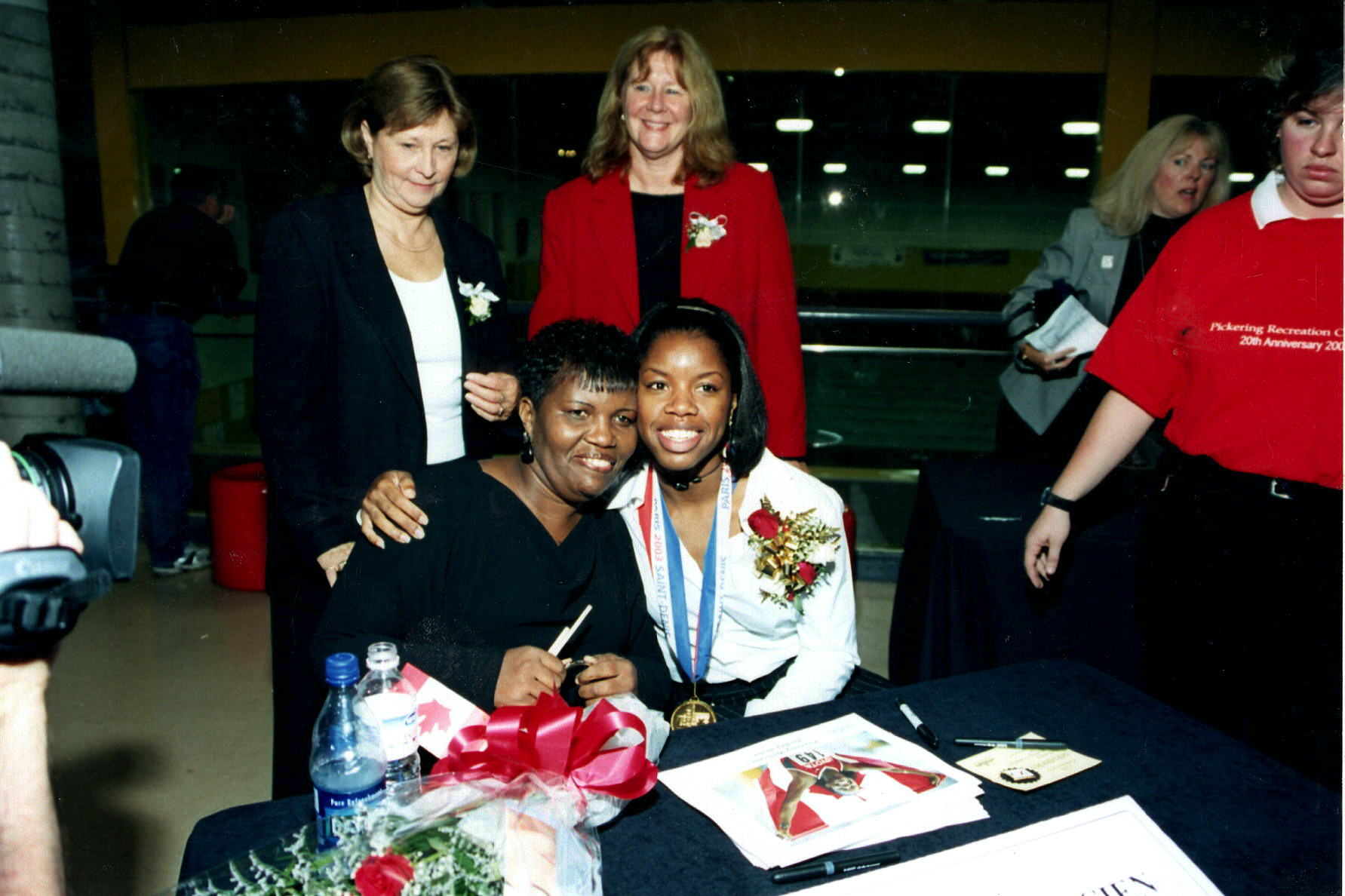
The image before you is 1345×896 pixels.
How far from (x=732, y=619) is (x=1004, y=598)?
0.86 metres

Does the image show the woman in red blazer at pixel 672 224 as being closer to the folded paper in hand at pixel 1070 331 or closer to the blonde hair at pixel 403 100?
the blonde hair at pixel 403 100

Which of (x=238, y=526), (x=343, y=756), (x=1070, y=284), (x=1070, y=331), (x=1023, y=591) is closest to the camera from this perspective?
(x=343, y=756)

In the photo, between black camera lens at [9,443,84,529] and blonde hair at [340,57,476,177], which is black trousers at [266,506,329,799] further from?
black camera lens at [9,443,84,529]

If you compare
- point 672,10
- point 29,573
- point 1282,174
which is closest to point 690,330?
point 1282,174

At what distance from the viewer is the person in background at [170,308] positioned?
12.3 feet

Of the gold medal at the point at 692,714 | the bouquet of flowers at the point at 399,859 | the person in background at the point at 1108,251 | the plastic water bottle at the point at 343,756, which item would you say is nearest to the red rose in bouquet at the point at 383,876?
the bouquet of flowers at the point at 399,859

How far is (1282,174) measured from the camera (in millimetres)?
1591

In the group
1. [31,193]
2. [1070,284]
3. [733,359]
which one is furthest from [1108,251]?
[31,193]

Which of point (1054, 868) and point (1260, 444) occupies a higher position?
point (1260, 444)

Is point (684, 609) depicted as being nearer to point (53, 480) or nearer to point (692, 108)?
point (692, 108)

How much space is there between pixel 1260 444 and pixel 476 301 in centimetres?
158

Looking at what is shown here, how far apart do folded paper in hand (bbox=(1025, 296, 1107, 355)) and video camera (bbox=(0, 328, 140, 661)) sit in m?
2.55

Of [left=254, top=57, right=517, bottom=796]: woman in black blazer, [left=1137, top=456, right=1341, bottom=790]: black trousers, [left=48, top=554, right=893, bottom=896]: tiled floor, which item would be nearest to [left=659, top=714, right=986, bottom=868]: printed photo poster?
[left=1137, top=456, right=1341, bottom=790]: black trousers

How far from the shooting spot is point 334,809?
98 centimetres
